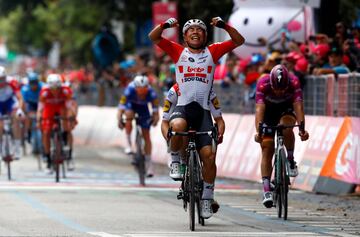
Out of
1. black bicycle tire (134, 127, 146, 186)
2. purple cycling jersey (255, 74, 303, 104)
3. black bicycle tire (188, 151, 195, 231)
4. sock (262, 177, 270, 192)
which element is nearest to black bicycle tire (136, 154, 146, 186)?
black bicycle tire (134, 127, 146, 186)

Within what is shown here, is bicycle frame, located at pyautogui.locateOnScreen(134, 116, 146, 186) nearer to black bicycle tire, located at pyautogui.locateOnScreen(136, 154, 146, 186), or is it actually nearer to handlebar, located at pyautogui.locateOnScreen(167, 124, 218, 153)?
black bicycle tire, located at pyautogui.locateOnScreen(136, 154, 146, 186)

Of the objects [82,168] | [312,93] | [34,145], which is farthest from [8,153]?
[34,145]

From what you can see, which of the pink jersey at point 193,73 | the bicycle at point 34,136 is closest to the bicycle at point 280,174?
the pink jersey at point 193,73

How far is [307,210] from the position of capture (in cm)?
1677

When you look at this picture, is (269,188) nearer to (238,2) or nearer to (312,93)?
(312,93)

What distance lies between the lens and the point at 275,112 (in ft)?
52.4

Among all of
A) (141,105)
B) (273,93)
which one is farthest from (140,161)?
(273,93)

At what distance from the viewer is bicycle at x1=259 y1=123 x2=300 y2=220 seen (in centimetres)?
1540

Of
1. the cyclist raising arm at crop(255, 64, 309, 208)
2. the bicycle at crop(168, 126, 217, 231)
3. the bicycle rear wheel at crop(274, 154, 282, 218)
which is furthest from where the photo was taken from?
the cyclist raising arm at crop(255, 64, 309, 208)

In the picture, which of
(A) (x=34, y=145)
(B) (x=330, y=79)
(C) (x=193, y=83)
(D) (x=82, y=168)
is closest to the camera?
(C) (x=193, y=83)

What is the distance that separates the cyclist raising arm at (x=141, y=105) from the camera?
69.4 feet

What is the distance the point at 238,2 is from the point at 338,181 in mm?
8109

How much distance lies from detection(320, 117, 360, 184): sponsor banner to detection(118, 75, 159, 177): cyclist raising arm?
11.2ft

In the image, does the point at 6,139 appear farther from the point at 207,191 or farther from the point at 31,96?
the point at 207,191
